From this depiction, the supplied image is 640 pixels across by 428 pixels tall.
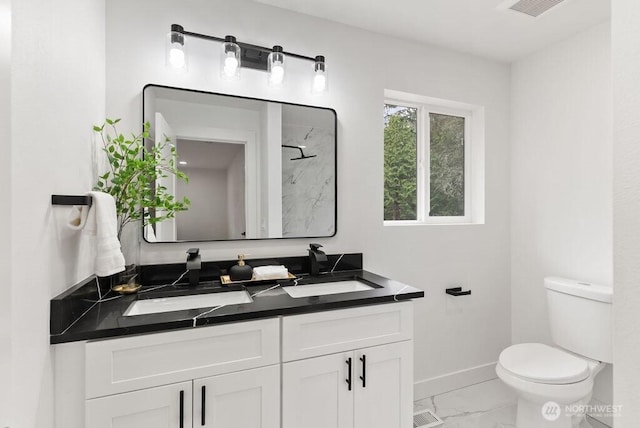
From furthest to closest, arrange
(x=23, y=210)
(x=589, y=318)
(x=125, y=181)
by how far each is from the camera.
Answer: (x=589, y=318) → (x=125, y=181) → (x=23, y=210)

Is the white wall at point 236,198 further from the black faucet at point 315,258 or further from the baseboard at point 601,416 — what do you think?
the baseboard at point 601,416

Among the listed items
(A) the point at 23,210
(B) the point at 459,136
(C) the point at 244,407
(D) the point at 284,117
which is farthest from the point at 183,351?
(B) the point at 459,136

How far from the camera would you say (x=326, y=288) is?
5.74 feet

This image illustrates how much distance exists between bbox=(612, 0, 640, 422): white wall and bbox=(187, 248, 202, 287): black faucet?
1.46 meters

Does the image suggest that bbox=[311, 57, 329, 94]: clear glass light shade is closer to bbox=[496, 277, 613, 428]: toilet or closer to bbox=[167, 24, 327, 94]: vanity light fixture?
bbox=[167, 24, 327, 94]: vanity light fixture

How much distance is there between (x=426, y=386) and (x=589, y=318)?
106 cm

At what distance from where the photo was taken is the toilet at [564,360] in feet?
5.32

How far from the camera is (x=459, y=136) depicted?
8.45ft

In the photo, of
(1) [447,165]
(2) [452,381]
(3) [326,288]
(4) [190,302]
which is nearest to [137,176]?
(4) [190,302]

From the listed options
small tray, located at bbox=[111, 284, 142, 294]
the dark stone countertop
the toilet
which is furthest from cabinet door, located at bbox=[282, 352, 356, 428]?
the toilet

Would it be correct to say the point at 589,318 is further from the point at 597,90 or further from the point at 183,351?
the point at 183,351

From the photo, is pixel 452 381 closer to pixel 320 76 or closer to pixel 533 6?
pixel 320 76

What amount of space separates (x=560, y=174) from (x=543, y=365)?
125 centimetres

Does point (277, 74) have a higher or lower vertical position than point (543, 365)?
higher
